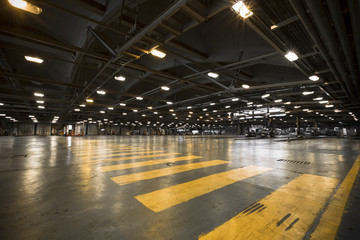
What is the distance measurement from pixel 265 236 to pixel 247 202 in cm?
91

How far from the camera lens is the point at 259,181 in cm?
393

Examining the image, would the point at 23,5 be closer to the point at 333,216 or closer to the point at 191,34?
the point at 191,34

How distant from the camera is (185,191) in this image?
325 cm

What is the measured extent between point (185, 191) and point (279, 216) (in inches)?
65.6

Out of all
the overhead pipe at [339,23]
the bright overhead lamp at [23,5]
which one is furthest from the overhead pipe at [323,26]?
the bright overhead lamp at [23,5]

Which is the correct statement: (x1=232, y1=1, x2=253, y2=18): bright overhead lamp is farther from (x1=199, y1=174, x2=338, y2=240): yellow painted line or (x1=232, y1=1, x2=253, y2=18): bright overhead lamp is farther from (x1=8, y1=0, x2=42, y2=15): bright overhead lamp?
(x1=8, y1=0, x2=42, y2=15): bright overhead lamp

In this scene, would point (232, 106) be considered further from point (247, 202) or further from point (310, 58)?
point (247, 202)

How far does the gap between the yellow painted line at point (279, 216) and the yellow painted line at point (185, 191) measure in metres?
0.95

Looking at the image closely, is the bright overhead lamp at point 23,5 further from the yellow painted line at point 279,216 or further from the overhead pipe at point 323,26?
the overhead pipe at point 323,26

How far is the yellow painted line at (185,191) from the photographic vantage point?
2702mm

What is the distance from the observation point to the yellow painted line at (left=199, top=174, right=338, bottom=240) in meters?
1.90

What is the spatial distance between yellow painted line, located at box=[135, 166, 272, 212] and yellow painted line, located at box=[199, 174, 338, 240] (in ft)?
3.11

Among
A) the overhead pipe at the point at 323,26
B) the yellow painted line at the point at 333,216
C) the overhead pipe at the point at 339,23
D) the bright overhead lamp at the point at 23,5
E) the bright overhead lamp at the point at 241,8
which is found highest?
the bright overhead lamp at the point at 23,5

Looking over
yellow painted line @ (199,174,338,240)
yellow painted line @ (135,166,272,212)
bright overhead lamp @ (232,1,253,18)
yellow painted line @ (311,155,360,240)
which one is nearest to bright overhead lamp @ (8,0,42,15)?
bright overhead lamp @ (232,1,253,18)
